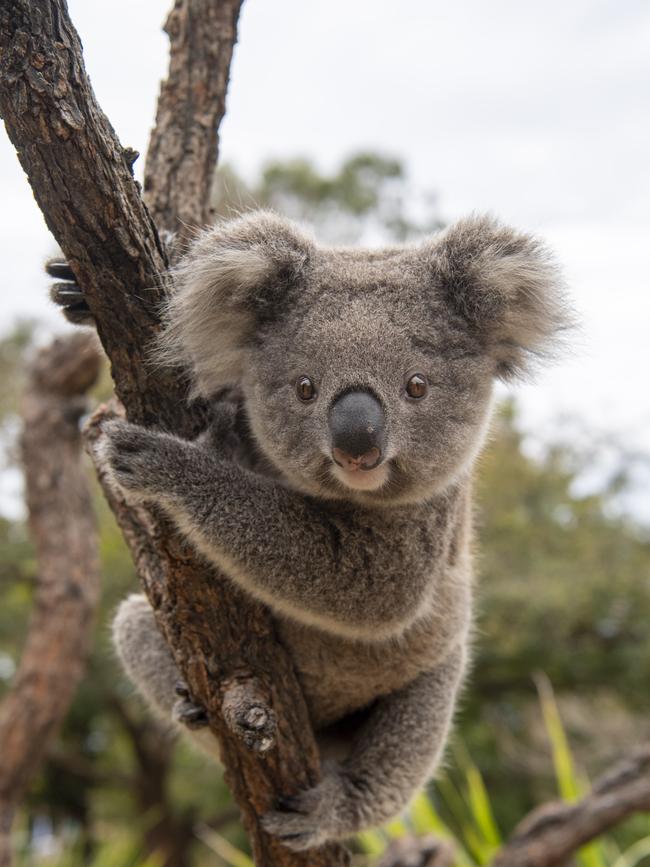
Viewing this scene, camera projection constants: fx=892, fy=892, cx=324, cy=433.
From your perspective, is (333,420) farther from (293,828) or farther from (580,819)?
(580,819)

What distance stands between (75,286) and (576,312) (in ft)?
5.22

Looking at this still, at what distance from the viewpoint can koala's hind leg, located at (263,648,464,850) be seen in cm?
300

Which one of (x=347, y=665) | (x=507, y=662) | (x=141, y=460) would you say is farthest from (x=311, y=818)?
(x=507, y=662)

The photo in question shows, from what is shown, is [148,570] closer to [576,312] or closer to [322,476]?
[322,476]

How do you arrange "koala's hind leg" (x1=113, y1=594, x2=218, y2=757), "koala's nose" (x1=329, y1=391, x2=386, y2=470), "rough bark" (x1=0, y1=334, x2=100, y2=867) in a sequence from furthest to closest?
"rough bark" (x1=0, y1=334, x2=100, y2=867), "koala's hind leg" (x1=113, y1=594, x2=218, y2=757), "koala's nose" (x1=329, y1=391, x2=386, y2=470)

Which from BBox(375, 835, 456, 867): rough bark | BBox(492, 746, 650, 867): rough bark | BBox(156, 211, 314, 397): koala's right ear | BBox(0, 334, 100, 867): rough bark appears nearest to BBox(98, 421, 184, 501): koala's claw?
Result: BBox(156, 211, 314, 397): koala's right ear

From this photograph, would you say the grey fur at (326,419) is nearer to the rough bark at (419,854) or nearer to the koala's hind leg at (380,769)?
the koala's hind leg at (380,769)

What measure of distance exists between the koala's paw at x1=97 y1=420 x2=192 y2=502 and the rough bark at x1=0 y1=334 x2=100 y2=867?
299cm

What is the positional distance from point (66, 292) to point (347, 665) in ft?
5.14

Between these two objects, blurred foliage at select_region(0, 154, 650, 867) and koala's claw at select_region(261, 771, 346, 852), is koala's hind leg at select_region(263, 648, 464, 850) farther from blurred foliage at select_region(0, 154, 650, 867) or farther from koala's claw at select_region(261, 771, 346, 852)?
blurred foliage at select_region(0, 154, 650, 867)

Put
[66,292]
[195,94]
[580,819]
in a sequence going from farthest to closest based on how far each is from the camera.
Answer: [580,819]
[195,94]
[66,292]

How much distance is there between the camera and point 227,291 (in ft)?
9.04

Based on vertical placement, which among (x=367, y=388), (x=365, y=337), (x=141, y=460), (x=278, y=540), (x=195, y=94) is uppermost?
(x=195, y=94)

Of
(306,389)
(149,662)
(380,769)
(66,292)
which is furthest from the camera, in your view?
(149,662)
